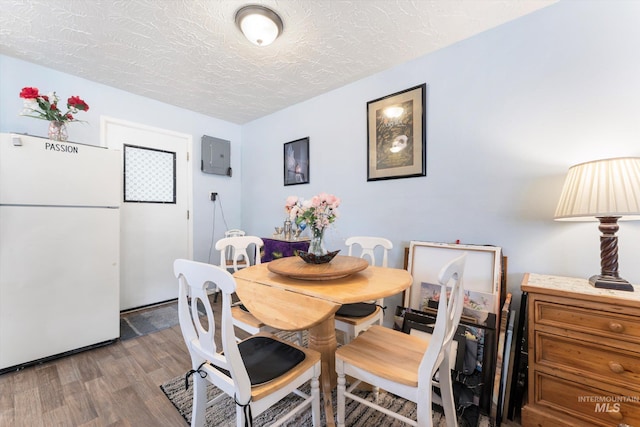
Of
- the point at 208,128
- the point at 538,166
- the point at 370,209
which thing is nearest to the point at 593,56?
the point at 538,166

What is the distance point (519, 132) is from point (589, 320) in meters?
1.23

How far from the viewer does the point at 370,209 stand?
2.53 m

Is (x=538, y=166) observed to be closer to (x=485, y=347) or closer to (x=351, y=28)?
(x=485, y=347)

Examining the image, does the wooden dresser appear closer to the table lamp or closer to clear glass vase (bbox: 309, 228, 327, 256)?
the table lamp

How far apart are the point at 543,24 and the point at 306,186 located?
239cm

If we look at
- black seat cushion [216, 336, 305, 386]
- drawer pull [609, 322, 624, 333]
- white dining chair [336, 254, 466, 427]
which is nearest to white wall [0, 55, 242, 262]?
black seat cushion [216, 336, 305, 386]

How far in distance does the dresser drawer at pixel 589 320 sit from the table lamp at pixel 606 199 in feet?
0.68

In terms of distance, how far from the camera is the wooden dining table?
1055mm

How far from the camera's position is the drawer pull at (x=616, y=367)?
115 centimetres

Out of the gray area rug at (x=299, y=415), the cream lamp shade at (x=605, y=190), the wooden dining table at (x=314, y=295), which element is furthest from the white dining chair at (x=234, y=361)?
the cream lamp shade at (x=605, y=190)

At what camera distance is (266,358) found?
3.73 feet

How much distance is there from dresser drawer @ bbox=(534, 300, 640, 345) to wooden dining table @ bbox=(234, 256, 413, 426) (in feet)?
2.36

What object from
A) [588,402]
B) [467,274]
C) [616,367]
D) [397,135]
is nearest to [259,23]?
[397,135]

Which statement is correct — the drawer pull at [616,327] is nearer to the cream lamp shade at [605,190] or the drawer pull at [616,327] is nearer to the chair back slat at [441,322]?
the cream lamp shade at [605,190]
